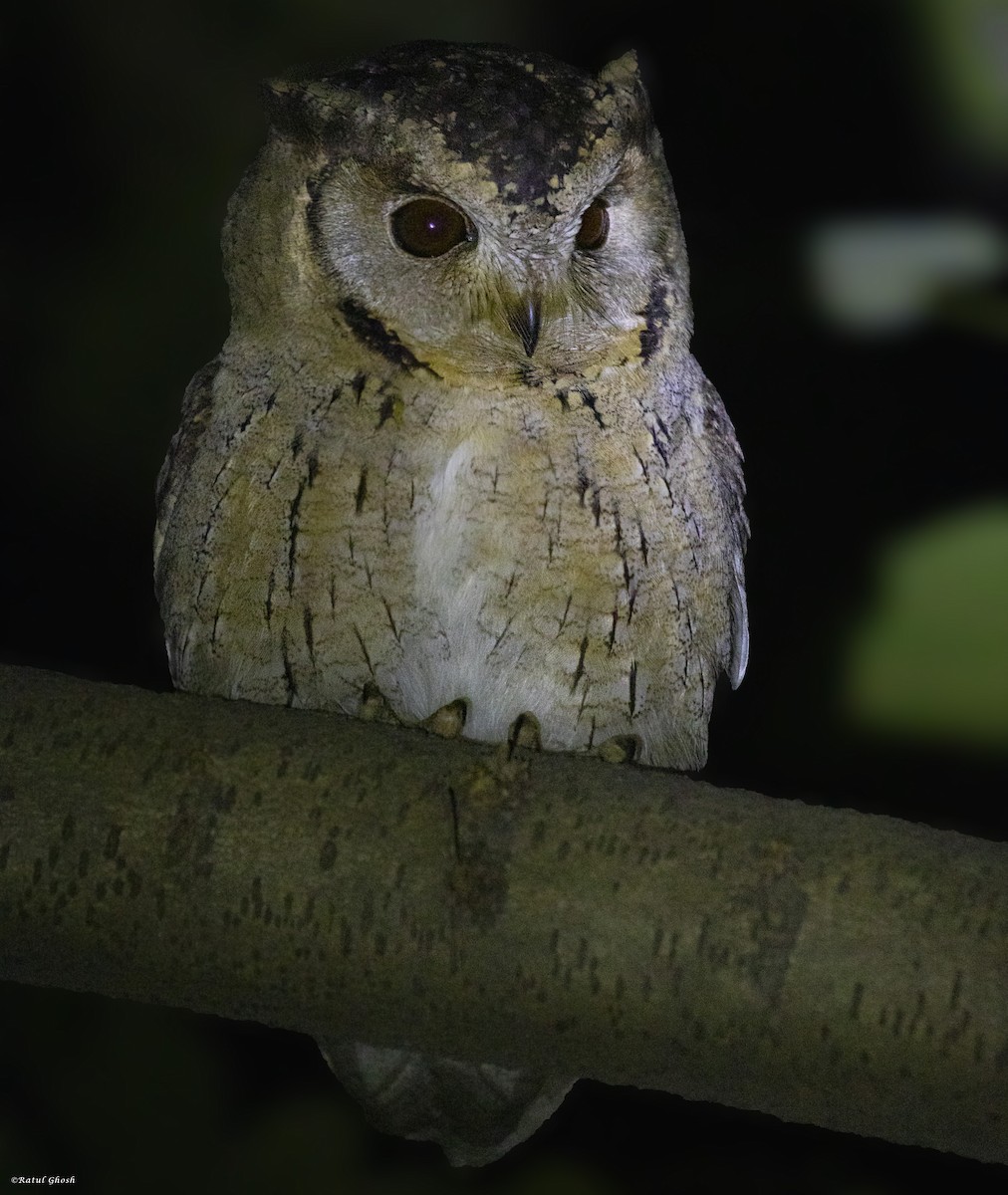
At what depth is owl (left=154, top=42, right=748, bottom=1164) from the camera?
1.36m

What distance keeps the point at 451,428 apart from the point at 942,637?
33.2 inches

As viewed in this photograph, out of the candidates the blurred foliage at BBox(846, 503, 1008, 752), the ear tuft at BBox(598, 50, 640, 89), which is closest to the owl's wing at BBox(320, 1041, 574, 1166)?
the blurred foliage at BBox(846, 503, 1008, 752)

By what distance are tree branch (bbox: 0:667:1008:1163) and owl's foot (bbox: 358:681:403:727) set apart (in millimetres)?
402

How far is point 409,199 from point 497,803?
2.36 feet

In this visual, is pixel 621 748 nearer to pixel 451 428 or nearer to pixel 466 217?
pixel 451 428

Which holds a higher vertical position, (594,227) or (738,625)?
(594,227)

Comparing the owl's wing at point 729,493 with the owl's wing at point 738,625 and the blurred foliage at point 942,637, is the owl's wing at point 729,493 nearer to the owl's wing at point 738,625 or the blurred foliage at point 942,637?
the owl's wing at point 738,625

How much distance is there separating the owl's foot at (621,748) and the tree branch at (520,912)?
42 cm

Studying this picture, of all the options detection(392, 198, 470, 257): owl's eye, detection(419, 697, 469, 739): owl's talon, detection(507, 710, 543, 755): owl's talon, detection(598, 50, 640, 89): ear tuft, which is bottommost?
detection(507, 710, 543, 755): owl's talon

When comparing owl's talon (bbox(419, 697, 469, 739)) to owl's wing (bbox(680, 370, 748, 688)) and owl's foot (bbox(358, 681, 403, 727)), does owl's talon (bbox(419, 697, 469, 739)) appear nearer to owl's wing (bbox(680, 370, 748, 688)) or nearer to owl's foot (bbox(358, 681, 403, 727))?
owl's foot (bbox(358, 681, 403, 727))

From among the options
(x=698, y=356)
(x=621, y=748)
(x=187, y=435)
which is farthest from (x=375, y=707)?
(x=698, y=356)

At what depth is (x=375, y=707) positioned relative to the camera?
142 centimetres

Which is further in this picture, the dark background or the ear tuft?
the dark background

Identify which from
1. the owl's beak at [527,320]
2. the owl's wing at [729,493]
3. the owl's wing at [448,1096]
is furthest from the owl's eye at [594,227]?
the owl's wing at [448,1096]
